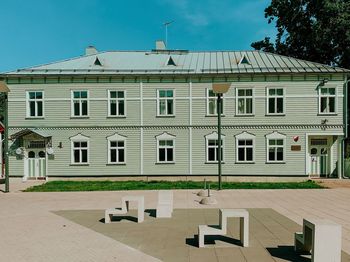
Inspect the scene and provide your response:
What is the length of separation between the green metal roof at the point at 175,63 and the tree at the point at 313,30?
21.7ft

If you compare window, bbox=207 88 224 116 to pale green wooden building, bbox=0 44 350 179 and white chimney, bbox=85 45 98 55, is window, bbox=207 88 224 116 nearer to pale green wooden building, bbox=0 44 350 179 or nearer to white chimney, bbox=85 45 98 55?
pale green wooden building, bbox=0 44 350 179

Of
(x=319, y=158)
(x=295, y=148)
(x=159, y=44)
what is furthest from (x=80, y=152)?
(x=319, y=158)

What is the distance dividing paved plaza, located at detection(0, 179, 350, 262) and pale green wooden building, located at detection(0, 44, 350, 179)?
6339 millimetres

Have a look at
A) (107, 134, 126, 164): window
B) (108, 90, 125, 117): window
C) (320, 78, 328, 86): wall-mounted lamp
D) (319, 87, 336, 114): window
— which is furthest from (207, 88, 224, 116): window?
(320, 78, 328, 86): wall-mounted lamp

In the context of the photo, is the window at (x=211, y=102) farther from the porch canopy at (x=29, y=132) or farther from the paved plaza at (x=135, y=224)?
the porch canopy at (x=29, y=132)

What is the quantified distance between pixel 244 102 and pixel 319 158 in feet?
21.0

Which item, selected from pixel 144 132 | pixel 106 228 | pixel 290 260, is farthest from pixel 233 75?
pixel 290 260

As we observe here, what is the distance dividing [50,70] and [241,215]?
68.8 feet

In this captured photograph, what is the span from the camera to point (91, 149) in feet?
79.6

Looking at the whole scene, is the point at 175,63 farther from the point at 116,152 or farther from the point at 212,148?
the point at 116,152

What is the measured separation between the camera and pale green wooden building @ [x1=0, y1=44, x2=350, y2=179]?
23.6m

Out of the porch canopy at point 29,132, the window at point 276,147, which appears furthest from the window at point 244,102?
the porch canopy at point 29,132

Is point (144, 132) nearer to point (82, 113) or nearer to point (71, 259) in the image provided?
point (82, 113)

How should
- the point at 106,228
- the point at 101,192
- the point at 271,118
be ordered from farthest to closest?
1. the point at 271,118
2. the point at 101,192
3. the point at 106,228
